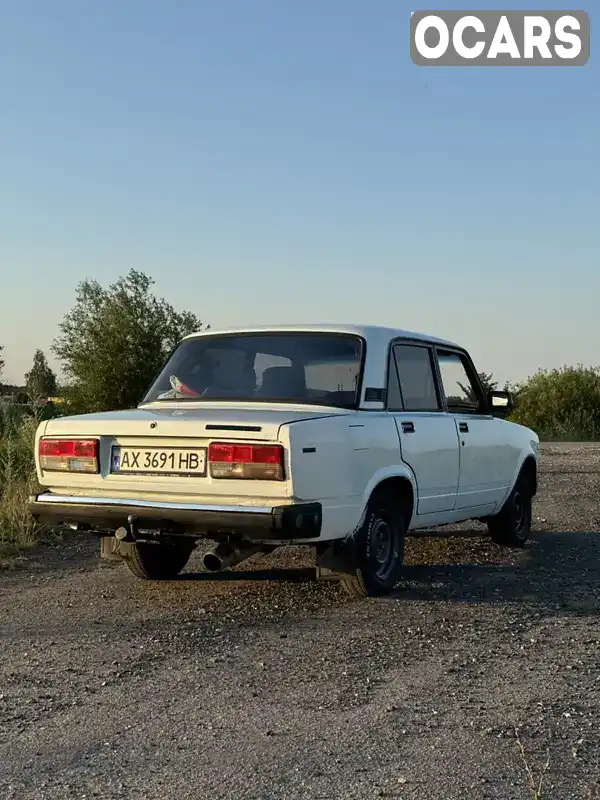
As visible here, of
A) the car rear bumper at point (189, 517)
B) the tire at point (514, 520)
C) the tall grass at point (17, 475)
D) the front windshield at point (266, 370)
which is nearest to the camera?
the car rear bumper at point (189, 517)

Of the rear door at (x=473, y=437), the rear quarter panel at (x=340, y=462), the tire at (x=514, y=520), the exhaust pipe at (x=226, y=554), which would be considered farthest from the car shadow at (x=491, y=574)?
the exhaust pipe at (x=226, y=554)

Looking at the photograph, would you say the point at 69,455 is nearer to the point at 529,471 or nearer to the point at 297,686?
the point at 297,686

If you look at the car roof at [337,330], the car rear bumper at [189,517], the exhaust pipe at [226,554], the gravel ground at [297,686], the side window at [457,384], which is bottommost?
the gravel ground at [297,686]

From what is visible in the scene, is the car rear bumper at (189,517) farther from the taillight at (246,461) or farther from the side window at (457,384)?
the side window at (457,384)

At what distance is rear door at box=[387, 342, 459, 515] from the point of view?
6.74 meters

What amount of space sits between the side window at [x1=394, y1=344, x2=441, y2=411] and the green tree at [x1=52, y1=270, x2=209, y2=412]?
49.9 meters

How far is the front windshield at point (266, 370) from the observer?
21.1 ft

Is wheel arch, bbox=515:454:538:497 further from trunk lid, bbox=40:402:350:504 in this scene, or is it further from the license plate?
the license plate

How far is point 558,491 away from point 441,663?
9712mm

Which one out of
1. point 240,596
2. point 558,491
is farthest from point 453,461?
point 558,491

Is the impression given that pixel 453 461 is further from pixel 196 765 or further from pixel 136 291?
pixel 136 291

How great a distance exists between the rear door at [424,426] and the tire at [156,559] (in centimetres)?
170

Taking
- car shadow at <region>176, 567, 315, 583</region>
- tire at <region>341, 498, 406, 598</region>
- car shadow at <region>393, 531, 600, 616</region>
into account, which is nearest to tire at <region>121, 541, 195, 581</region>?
car shadow at <region>176, 567, 315, 583</region>

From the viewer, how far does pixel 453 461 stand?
7.35 metres
